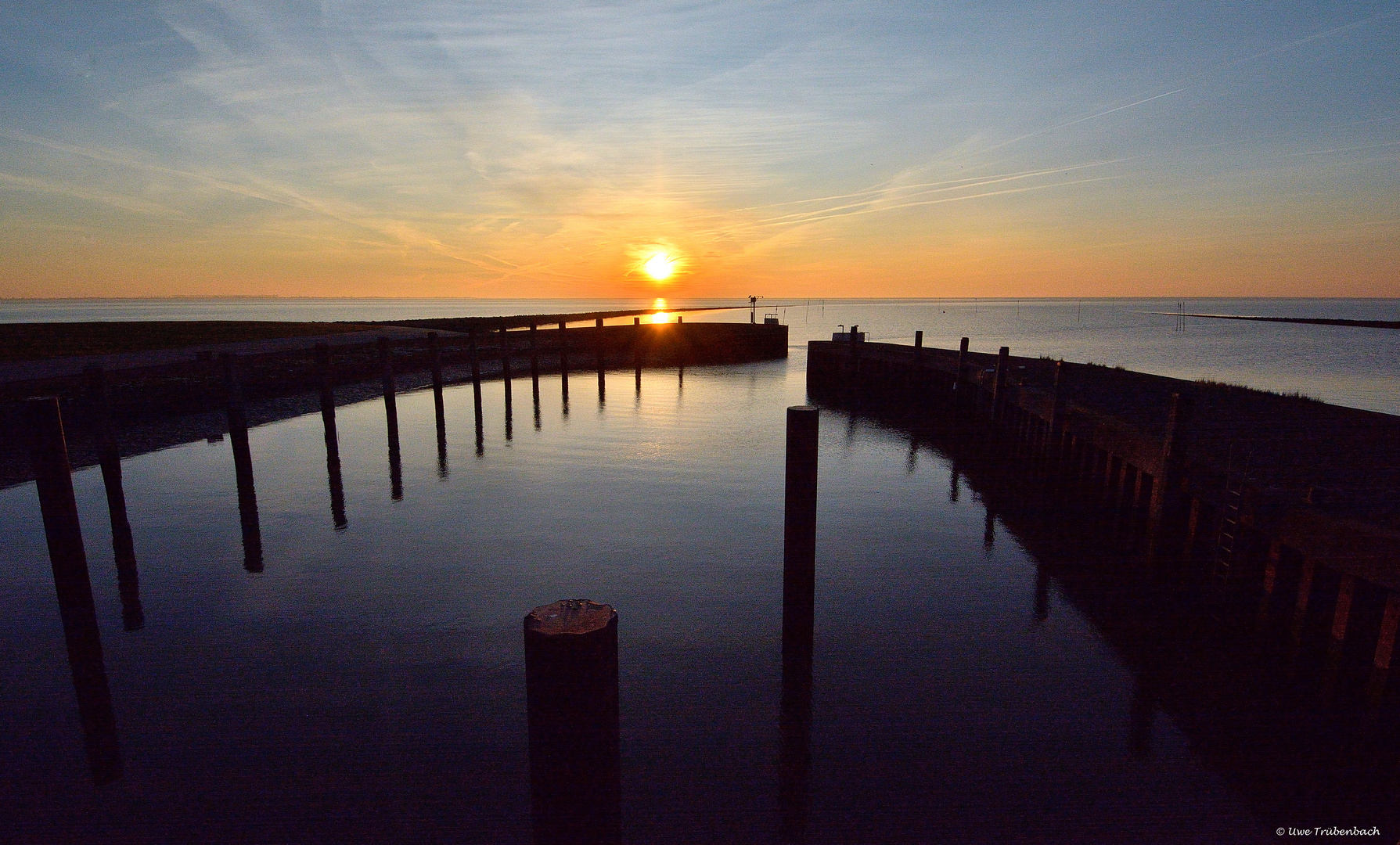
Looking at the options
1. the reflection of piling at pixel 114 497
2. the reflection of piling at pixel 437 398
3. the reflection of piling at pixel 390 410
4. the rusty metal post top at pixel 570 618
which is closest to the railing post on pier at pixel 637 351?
the reflection of piling at pixel 437 398

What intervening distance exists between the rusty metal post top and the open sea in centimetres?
351

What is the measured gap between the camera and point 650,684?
752 centimetres

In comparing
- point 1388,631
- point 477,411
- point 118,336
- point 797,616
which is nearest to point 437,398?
point 477,411

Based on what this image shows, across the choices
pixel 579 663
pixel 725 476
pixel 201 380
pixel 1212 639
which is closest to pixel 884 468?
pixel 725 476

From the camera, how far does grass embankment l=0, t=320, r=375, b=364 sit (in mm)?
25438

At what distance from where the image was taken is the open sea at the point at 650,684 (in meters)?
5.57

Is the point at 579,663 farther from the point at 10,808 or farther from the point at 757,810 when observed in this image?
the point at 10,808

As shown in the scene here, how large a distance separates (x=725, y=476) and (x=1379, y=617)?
12.5 meters

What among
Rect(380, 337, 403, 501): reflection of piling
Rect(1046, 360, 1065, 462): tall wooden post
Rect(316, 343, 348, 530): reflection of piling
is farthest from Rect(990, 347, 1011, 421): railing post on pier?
Rect(316, 343, 348, 530): reflection of piling

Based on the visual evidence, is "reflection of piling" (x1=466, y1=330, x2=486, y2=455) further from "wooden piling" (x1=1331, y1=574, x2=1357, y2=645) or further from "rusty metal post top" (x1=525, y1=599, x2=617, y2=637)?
"wooden piling" (x1=1331, y1=574, x2=1357, y2=645)

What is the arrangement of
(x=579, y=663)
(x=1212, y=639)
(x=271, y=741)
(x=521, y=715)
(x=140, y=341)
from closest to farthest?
(x=579, y=663) → (x=271, y=741) → (x=521, y=715) → (x=1212, y=639) → (x=140, y=341)

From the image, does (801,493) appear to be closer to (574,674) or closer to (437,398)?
(574,674)

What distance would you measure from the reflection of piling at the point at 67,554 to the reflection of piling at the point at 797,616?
7.04 m

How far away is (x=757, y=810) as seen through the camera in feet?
18.4
